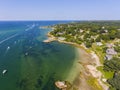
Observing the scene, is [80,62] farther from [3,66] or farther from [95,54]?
[3,66]

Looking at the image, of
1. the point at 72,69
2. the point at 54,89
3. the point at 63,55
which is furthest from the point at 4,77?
the point at 63,55

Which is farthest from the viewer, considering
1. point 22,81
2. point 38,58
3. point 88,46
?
point 88,46

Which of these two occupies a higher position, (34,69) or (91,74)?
(91,74)

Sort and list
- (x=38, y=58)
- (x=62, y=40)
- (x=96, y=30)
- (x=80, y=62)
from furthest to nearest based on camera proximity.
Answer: (x=96, y=30) → (x=62, y=40) → (x=38, y=58) → (x=80, y=62)

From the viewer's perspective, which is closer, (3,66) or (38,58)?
(3,66)

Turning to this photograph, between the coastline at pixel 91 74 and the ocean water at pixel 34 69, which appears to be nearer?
the ocean water at pixel 34 69

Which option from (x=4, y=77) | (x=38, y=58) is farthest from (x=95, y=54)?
(x=4, y=77)

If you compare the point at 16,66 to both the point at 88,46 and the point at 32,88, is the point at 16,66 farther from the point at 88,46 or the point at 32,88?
the point at 88,46

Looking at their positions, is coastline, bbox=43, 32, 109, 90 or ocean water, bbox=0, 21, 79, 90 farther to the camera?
coastline, bbox=43, 32, 109, 90

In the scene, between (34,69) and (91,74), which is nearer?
(91,74)
